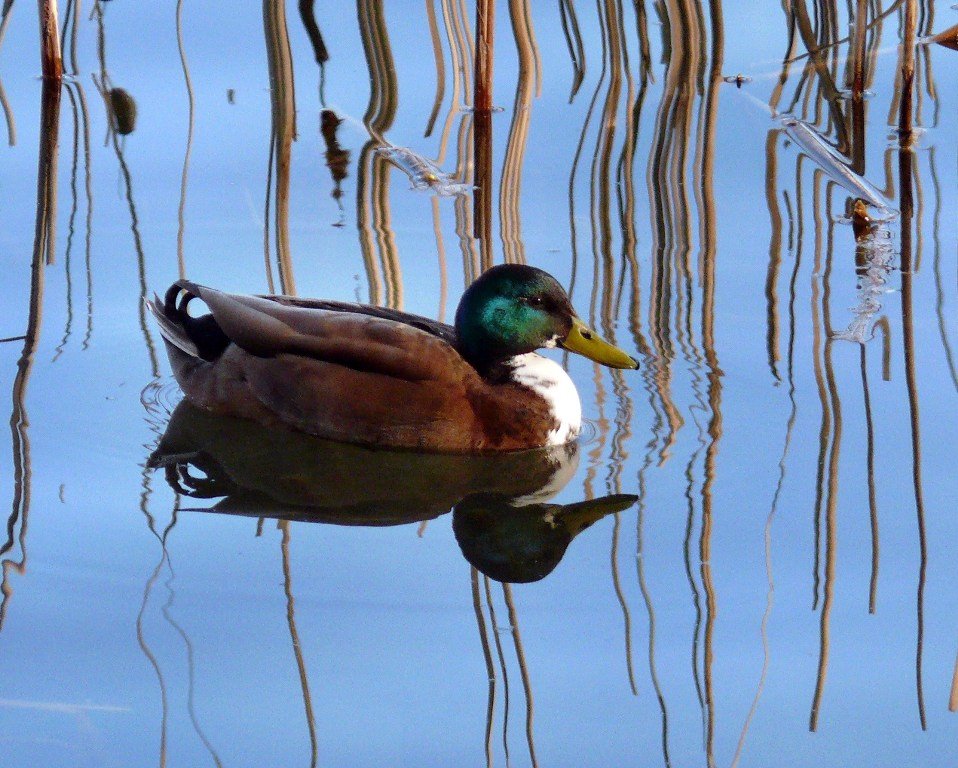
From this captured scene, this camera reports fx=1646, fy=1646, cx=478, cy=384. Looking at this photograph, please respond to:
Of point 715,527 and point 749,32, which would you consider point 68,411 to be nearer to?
point 715,527

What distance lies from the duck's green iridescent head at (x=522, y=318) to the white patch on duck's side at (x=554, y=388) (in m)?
0.08

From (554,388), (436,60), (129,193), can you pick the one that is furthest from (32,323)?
(436,60)

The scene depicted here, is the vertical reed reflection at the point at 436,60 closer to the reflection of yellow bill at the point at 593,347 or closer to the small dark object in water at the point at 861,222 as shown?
the small dark object in water at the point at 861,222

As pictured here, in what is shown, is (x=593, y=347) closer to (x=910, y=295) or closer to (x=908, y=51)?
(x=910, y=295)

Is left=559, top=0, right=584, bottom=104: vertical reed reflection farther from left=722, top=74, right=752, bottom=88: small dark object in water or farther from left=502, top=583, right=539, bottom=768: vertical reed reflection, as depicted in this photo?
left=502, top=583, right=539, bottom=768: vertical reed reflection

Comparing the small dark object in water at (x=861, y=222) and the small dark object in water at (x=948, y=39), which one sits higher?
the small dark object in water at (x=948, y=39)

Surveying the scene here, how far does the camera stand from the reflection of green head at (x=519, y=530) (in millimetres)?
4949

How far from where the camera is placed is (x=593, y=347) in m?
5.88

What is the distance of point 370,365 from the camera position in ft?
19.2

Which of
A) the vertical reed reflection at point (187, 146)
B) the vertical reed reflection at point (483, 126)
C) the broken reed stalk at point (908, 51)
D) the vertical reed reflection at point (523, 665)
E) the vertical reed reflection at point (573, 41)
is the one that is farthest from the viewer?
the vertical reed reflection at point (573, 41)

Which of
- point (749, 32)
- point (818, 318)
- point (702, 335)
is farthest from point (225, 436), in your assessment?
point (749, 32)

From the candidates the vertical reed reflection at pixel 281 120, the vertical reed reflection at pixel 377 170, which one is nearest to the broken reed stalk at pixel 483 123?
the vertical reed reflection at pixel 377 170

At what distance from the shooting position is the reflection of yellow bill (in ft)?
19.2

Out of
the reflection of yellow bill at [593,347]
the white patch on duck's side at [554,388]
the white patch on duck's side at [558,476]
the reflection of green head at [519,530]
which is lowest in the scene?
the reflection of green head at [519,530]
